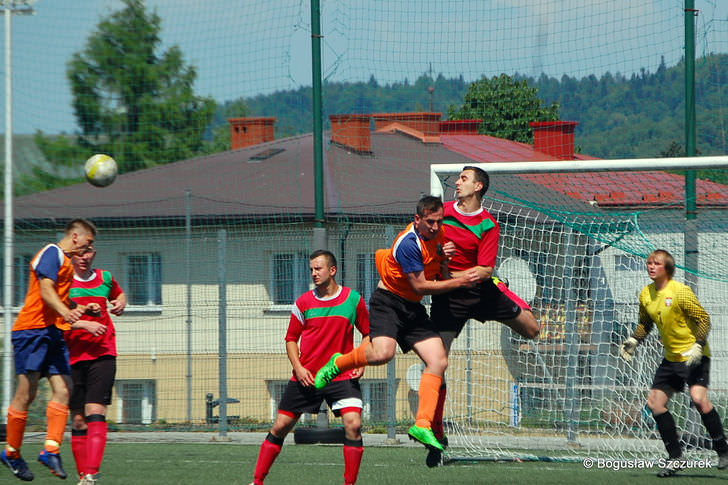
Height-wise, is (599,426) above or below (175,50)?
below

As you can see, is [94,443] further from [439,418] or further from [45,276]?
[439,418]

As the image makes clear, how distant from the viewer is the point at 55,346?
22.1 ft

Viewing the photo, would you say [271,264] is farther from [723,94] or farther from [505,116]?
[723,94]

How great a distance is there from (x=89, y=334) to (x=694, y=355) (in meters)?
5.10

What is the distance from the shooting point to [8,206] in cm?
1311

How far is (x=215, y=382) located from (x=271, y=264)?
1774 mm

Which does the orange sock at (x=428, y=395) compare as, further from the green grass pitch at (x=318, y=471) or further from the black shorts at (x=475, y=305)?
the green grass pitch at (x=318, y=471)

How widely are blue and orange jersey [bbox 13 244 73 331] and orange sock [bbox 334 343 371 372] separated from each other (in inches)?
83.4

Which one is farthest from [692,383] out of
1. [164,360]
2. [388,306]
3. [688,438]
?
[164,360]

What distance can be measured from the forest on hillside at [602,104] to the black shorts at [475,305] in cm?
510

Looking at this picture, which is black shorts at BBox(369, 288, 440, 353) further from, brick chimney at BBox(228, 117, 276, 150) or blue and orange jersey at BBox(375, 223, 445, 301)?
brick chimney at BBox(228, 117, 276, 150)

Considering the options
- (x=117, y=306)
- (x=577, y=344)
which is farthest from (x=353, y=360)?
(x=577, y=344)

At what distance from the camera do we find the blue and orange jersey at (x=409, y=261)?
21.6ft

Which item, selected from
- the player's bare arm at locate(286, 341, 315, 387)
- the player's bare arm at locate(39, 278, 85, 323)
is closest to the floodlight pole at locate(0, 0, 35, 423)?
the player's bare arm at locate(39, 278, 85, 323)
